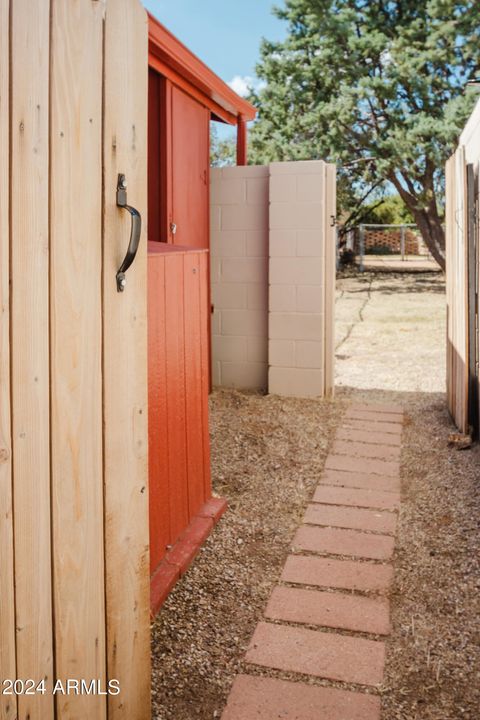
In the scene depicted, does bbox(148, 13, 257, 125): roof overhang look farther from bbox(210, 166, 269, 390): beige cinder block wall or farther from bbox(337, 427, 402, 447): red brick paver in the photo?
bbox(337, 427, 402, 447): red brick paver

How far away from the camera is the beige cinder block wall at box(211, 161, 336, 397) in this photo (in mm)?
5695

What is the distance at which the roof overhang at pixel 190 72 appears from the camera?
455 cm

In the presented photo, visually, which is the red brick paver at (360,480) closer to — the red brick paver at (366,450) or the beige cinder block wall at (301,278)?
the red brick paver at (366,450)

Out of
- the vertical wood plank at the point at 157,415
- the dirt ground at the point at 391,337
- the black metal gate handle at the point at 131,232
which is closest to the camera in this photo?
the black metal gate handle at the point at 131,232

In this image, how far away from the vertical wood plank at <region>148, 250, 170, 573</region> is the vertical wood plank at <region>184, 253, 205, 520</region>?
0.29m

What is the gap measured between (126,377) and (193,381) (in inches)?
58.4

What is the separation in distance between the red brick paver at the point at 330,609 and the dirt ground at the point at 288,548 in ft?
0.17

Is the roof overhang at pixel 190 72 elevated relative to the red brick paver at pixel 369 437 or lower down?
elevated

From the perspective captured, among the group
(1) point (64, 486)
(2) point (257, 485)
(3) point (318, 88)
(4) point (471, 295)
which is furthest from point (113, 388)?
(3) point (318, 88)

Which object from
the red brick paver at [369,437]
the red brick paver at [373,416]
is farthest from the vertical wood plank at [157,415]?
the red brick paver at [373,416]

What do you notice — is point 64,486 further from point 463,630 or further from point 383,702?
point 463,630

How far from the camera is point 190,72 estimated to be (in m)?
5.10

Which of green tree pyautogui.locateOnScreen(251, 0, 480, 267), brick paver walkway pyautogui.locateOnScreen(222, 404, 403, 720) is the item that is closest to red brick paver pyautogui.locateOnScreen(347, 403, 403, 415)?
brick paver walkway pyautogui.locateOnScreen(222, 404, 403, 720)

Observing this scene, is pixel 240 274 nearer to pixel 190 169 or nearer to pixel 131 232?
pixel 190 169
